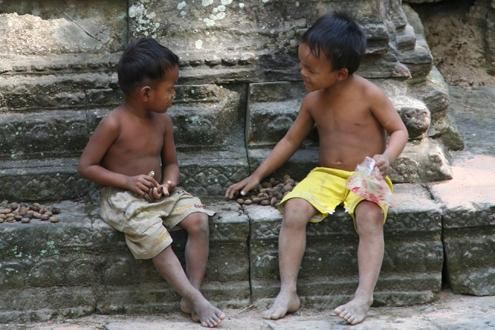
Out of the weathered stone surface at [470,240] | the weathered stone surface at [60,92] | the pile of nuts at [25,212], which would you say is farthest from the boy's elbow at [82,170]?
the weathered stone surface at [470,240]

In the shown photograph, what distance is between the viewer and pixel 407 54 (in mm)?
5391

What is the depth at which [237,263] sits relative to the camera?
4809 millimetres

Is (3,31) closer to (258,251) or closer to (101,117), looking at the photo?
(101,117)

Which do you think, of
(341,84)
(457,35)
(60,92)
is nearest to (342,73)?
(341,84)

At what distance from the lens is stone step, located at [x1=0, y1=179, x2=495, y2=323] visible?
15.5ft

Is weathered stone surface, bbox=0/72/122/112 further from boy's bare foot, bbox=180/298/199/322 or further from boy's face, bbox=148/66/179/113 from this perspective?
boy's bare foot, bbox=180/298/199/322

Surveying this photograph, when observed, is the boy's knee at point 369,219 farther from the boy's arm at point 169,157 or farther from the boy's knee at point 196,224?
the boy's arm at point 169,157

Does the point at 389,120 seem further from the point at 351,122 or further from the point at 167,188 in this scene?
the point at 167,188

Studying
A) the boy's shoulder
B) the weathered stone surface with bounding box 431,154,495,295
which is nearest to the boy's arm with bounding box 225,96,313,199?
the boy's shoulder

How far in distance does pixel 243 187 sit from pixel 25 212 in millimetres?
921

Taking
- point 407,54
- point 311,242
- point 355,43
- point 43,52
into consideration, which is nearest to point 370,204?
point 311,242

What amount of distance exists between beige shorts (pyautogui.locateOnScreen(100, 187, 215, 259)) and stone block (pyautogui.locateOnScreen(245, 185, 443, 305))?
0.27 m

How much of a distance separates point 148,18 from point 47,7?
46cm

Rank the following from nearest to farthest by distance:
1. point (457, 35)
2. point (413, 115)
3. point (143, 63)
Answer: point (143, 63) < point (413, 115) < point (457, 35)
